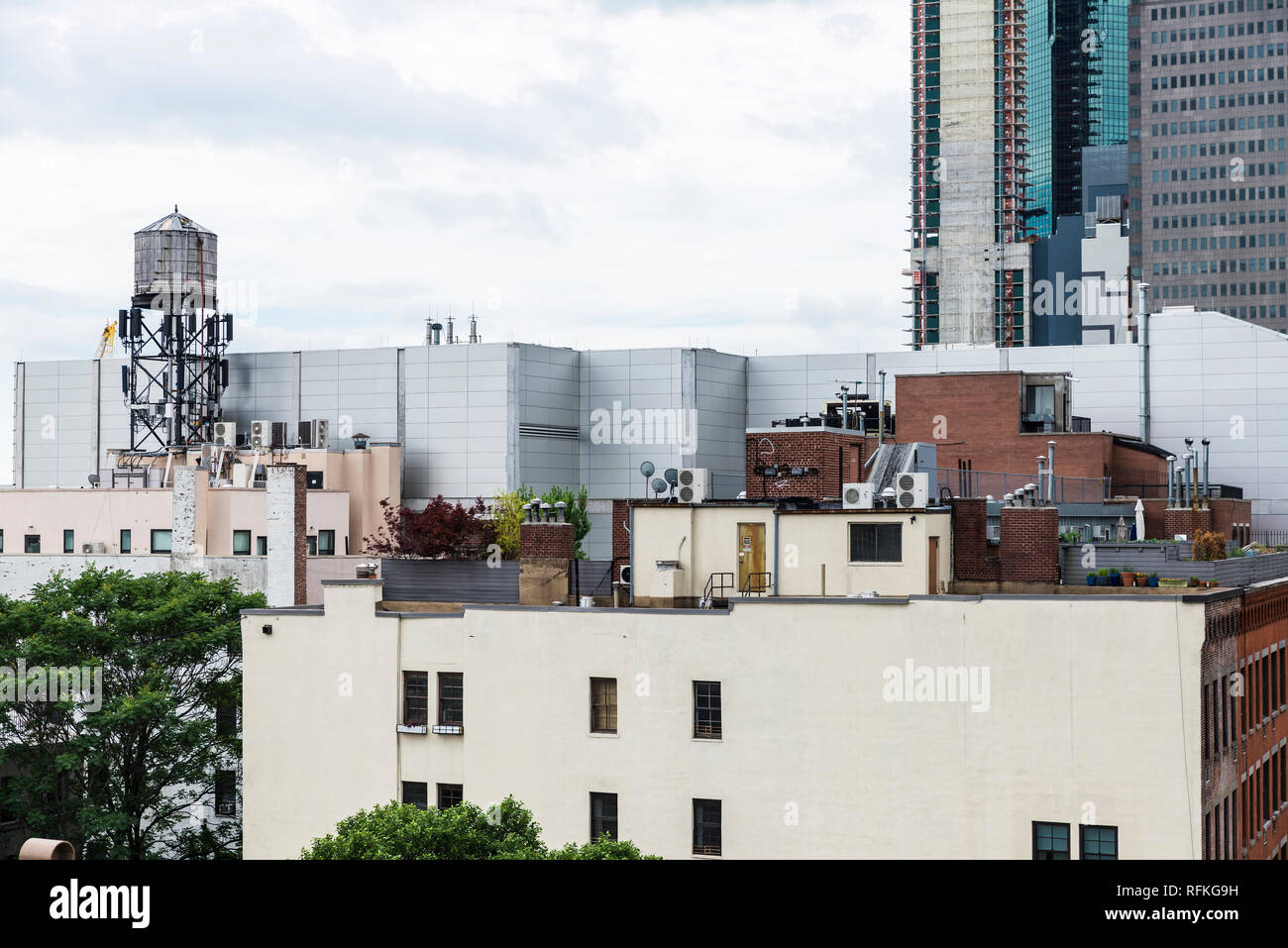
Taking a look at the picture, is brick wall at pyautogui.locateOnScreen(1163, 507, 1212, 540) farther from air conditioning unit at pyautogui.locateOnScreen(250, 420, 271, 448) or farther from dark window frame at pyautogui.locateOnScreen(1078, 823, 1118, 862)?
air conditioning unit at pyautogui.locateOnScreen(250, 420, 271, 448)

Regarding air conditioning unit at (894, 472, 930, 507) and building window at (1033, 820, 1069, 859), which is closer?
building window at (1033, 820, 1069, 859)

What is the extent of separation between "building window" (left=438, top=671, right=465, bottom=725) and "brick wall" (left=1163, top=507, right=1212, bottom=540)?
34278 millimetres

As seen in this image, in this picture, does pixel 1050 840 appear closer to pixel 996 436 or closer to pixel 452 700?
pixel 452 700

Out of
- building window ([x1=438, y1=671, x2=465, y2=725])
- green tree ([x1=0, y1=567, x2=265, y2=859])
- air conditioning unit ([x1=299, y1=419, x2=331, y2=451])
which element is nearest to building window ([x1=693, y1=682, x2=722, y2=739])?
building window ([x1=438, y1=671, x2=465, y2=725])

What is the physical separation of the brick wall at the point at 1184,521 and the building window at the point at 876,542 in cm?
2621

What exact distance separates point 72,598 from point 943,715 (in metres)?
34.6

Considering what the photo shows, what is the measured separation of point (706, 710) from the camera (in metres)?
36.8

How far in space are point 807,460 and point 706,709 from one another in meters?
25.3

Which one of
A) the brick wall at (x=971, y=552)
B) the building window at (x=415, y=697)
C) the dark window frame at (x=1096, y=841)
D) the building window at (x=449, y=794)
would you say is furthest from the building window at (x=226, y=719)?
the dark window frame at (x=1096, y=841)

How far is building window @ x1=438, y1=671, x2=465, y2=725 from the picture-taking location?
39.5 metres

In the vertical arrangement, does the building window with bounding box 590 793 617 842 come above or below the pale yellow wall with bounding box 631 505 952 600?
below

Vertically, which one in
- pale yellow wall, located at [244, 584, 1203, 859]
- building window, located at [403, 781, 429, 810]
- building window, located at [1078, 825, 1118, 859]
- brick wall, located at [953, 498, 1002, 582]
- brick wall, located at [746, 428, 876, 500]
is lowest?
building window, located at [403, 781, 429, 810]
